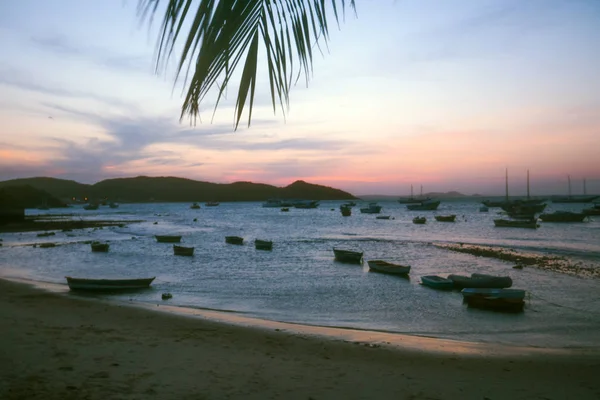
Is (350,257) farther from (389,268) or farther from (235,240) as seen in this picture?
(235,240)

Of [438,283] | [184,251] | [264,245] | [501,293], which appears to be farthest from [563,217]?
[501,293]

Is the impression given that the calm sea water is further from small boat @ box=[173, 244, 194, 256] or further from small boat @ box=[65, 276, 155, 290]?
small boat @ box=[65, 276, 155, 290]

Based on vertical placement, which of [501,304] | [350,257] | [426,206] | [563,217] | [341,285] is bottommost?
[341,285]

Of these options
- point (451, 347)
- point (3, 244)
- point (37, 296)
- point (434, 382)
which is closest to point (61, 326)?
point (37, 296)

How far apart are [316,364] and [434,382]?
2466mm

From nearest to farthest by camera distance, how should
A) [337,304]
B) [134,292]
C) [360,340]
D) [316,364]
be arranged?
[316,364] → [360,340] → [337,304] → [134,292]

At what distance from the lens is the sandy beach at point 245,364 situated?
7.38m

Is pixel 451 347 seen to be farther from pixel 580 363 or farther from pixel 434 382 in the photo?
pixel 434 382

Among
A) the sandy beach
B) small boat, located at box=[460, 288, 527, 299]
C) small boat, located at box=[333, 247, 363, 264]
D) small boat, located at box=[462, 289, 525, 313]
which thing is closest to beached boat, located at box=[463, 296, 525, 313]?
small boat, located at box=[462, 289, 525, 313]

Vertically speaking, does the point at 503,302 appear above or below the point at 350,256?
below

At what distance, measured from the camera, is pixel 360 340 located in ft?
42.6

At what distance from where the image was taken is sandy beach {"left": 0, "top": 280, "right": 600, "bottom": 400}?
7.38 m

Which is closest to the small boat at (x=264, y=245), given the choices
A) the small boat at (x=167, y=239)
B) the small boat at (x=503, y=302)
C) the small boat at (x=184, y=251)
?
the small boat at (x=184, y=251)

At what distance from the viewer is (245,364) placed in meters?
9.55
